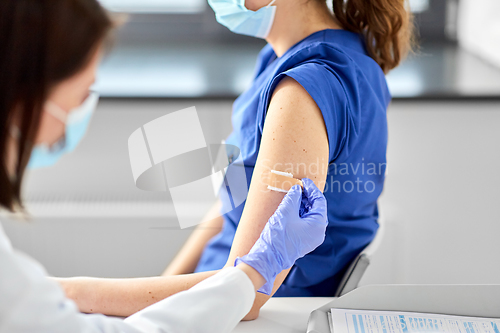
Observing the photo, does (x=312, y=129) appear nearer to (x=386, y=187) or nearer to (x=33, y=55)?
(x=33, y=55)

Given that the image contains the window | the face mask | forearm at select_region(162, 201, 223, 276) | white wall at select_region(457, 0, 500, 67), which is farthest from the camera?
the window

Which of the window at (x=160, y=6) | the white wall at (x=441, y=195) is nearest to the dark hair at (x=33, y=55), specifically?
the white wall at (x=441, y=195)

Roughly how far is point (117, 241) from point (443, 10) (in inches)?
71.6

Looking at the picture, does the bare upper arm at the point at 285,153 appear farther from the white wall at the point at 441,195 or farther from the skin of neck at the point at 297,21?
the white wall at the point at 441,195

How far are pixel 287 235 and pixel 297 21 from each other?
0.56 metres

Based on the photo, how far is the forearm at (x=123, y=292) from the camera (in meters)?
0.82

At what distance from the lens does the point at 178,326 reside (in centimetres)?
64

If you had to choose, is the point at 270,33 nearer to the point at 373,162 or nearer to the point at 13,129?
the point at 373,162

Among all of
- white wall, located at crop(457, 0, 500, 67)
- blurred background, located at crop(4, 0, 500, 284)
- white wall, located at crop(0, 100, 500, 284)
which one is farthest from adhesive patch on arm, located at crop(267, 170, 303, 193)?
white wall, located at crop(457, 0, 500, 67)

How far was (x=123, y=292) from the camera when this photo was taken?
833mm

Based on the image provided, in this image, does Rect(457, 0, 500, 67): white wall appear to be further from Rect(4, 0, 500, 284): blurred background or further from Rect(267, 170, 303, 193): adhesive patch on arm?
Rect(267, 170, 303, 193): adhesive patch on arm

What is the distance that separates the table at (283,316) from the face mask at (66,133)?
1.40ft

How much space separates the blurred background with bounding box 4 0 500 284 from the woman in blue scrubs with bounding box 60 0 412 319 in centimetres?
44

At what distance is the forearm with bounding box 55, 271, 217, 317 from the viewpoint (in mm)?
824
